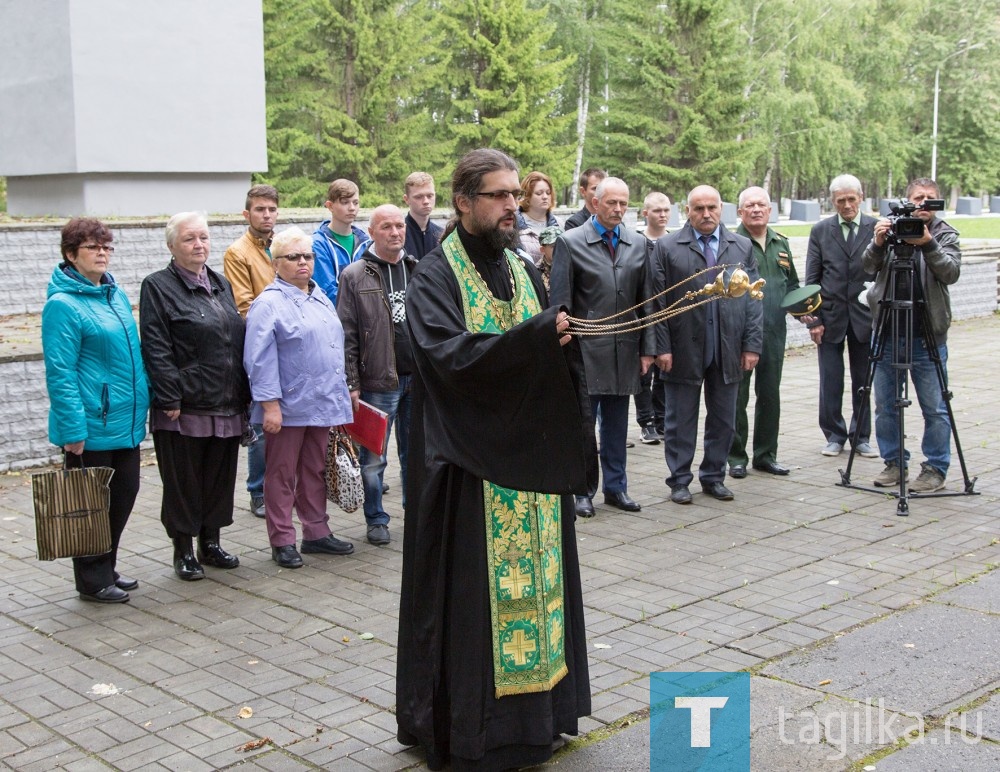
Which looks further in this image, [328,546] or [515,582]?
[328,546]

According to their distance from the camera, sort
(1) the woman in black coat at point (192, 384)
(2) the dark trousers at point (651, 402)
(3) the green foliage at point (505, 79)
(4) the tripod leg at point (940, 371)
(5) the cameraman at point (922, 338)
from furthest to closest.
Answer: (3) the green foliage at point (505, 79), (2) the dark trousers at point (651, 402), (4) the tripod leg at point (940, 371), (5) the cameraman at point (922, 338), (1) the woman in black coat at point (192, 384)

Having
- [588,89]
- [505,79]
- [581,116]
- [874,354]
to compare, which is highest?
[588,89]

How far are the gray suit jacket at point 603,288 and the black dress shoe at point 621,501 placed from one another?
2.50 feet

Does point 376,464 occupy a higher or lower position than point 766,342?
lower

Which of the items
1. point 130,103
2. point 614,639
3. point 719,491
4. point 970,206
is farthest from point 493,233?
point 970,206

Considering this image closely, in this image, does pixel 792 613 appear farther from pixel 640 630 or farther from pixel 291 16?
pixel 291 16

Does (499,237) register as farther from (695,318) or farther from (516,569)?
(695,318)

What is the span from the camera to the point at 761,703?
477cm

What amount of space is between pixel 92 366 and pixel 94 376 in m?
0.06

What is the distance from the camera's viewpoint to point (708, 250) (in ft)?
27.3

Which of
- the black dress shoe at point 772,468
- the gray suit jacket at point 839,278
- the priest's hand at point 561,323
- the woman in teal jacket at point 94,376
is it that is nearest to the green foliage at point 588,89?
the gray suit jacket at point 839,278

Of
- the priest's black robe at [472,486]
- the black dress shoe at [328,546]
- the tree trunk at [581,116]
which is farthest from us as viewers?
the tree trunk at [581,116]

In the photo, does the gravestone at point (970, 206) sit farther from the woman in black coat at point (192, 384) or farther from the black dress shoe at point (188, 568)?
the black dress shoe at point (188, 568)

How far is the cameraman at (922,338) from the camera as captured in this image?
7934mm
